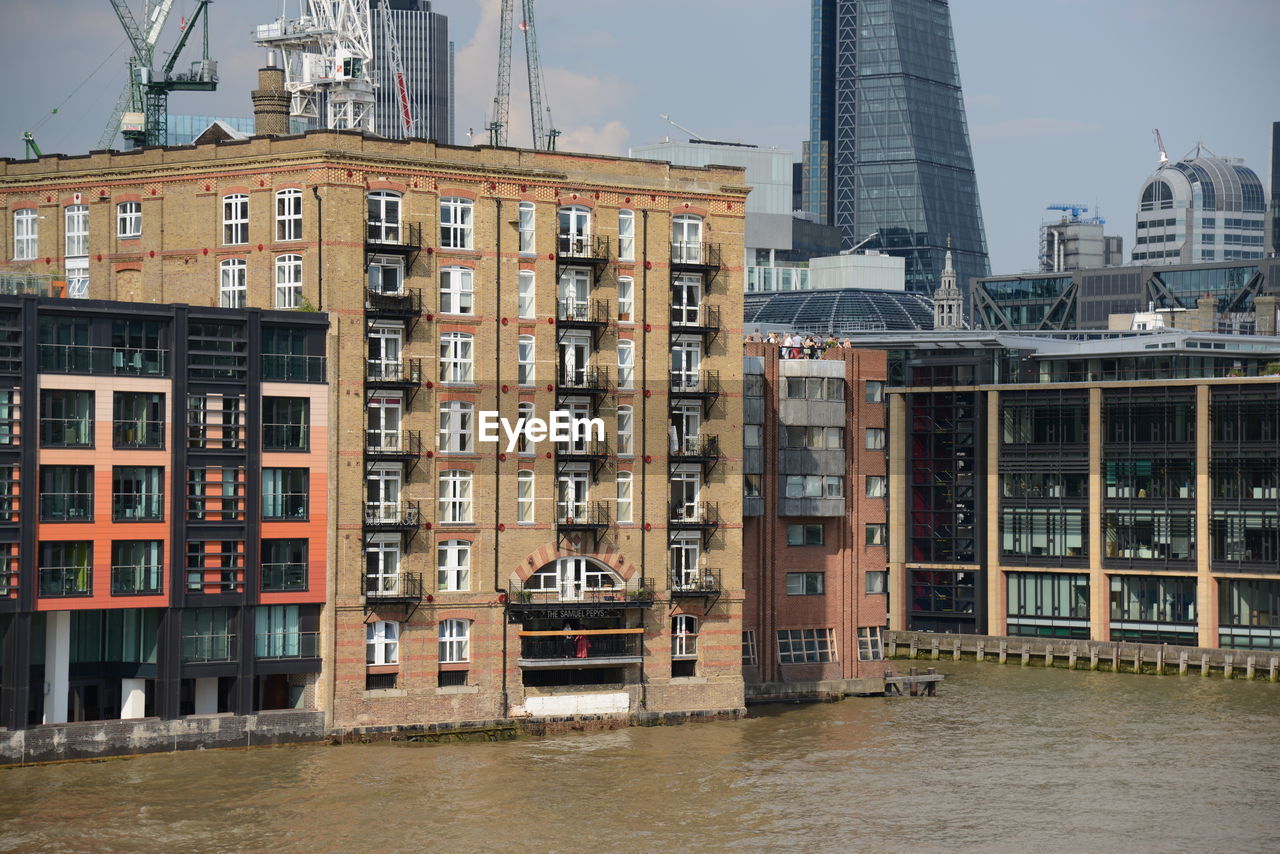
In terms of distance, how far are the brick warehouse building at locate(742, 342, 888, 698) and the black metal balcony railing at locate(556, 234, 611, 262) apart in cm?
1499

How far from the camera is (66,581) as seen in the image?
93375 mm

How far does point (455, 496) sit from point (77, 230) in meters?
25.0

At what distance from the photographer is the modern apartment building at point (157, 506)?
92562 millimetres

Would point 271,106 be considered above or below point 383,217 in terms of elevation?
above

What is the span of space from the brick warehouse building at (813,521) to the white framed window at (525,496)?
15740mm

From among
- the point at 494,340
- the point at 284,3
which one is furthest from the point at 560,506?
the point at 284,3

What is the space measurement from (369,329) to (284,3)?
168 feet

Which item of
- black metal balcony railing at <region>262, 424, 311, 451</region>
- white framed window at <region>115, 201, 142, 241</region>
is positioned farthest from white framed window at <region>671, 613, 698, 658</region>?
white framed window at <region>115, 201, 142, 241</region>

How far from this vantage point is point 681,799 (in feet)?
295

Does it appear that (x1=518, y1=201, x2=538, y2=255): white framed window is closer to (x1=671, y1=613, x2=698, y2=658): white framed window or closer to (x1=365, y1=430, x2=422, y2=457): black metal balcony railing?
(x1=365, y1=430, x2=422, y2=457): black metal balcony railing

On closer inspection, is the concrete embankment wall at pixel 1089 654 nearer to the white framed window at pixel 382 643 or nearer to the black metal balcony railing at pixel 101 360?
the white framed window at pixel 382 643

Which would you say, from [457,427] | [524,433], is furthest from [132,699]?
[524,433]

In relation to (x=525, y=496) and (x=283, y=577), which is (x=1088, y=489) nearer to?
(x=525, y=496)

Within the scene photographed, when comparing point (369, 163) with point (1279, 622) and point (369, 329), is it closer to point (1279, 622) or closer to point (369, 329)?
point (369, 329)
